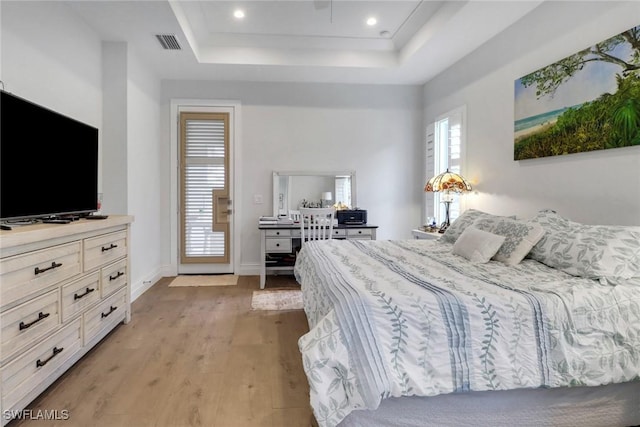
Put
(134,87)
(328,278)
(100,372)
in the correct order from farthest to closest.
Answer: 1. (134,87)
2. (100,372)
3. (328,278)

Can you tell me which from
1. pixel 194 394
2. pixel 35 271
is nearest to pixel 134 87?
pixel 35 271


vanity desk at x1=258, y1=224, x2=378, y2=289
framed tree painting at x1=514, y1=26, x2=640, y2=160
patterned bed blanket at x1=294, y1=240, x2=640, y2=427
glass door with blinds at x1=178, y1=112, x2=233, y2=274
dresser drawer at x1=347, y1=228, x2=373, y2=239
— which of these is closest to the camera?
patterned bed blanket at x1=294, y1=240, x2=640, y2=427

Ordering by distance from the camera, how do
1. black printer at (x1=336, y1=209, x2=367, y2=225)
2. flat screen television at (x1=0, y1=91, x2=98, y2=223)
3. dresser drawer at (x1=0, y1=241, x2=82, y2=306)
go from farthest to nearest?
black printer at (x1=336, y1=209, x2=367, y2=225), flat screen television at (x1=0, y1=91, x2=98, y2=223), dresser drawer at (x1=0, y1=241, x2=82, y2=306)

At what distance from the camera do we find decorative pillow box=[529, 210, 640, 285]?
66.7 inches

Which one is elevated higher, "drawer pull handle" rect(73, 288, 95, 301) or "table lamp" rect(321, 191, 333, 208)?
"table lamp" rect(321, 191, 333, 208)

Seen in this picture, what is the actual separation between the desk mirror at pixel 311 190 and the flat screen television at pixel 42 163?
92.8 inches

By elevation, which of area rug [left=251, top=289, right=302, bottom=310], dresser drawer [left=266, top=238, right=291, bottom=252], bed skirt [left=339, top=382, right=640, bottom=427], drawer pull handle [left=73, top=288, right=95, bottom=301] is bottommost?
area rug [left=251, top=289, right=302, bottom=310]

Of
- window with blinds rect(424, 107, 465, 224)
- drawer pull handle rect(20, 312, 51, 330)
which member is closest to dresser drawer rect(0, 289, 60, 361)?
drawer pull handle rect(20, 312, 51, 330)

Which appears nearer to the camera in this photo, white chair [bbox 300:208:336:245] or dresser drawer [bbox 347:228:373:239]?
white chair [bbox 300:208:336:245]

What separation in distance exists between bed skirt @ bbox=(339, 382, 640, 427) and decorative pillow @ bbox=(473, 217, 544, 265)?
792 mm

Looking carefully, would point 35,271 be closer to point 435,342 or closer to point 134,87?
point 435,342

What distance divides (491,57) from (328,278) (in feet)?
9.69

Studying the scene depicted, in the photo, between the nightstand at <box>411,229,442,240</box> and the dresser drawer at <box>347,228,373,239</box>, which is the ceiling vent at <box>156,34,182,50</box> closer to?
the dresser drawer at <box>347,228,373,239</box>

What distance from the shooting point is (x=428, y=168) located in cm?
475
